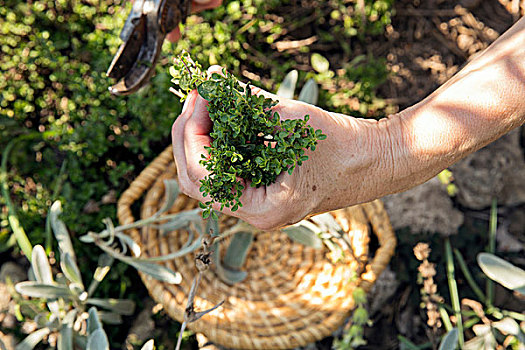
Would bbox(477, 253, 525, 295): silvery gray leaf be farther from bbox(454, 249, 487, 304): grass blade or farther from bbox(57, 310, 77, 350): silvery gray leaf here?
bbox(57, 310, 77, 350): silvery gray leaf

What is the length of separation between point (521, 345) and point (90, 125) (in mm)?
1595

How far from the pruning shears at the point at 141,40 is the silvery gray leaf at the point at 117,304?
690 mm

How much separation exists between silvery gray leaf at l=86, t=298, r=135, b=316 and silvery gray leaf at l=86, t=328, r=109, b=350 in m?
0.22

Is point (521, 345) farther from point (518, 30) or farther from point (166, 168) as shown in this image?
point (166, 168)

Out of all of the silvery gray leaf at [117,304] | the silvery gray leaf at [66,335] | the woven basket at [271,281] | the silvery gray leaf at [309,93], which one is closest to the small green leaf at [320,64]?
the silvery gray leaf at [309,93]

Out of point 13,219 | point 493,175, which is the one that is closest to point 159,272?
point 13,219

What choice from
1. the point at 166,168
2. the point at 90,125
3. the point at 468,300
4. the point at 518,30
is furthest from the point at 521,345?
the point at 90,125

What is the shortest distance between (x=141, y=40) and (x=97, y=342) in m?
0.85

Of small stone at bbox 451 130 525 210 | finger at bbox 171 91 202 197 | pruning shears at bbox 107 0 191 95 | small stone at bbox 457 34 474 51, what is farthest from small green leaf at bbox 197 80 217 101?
small stone at bbox 457 34 474 51

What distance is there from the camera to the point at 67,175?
1.69 meters

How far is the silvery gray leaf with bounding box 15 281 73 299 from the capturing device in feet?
4.18

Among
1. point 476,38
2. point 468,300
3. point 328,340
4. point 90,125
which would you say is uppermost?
point 476,38

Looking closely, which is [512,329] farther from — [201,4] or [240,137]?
[201,4]

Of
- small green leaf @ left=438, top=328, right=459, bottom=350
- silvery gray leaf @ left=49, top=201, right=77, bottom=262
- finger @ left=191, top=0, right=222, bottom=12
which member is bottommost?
small green leaf @ left=438, top=328, right=459, bottom=350
